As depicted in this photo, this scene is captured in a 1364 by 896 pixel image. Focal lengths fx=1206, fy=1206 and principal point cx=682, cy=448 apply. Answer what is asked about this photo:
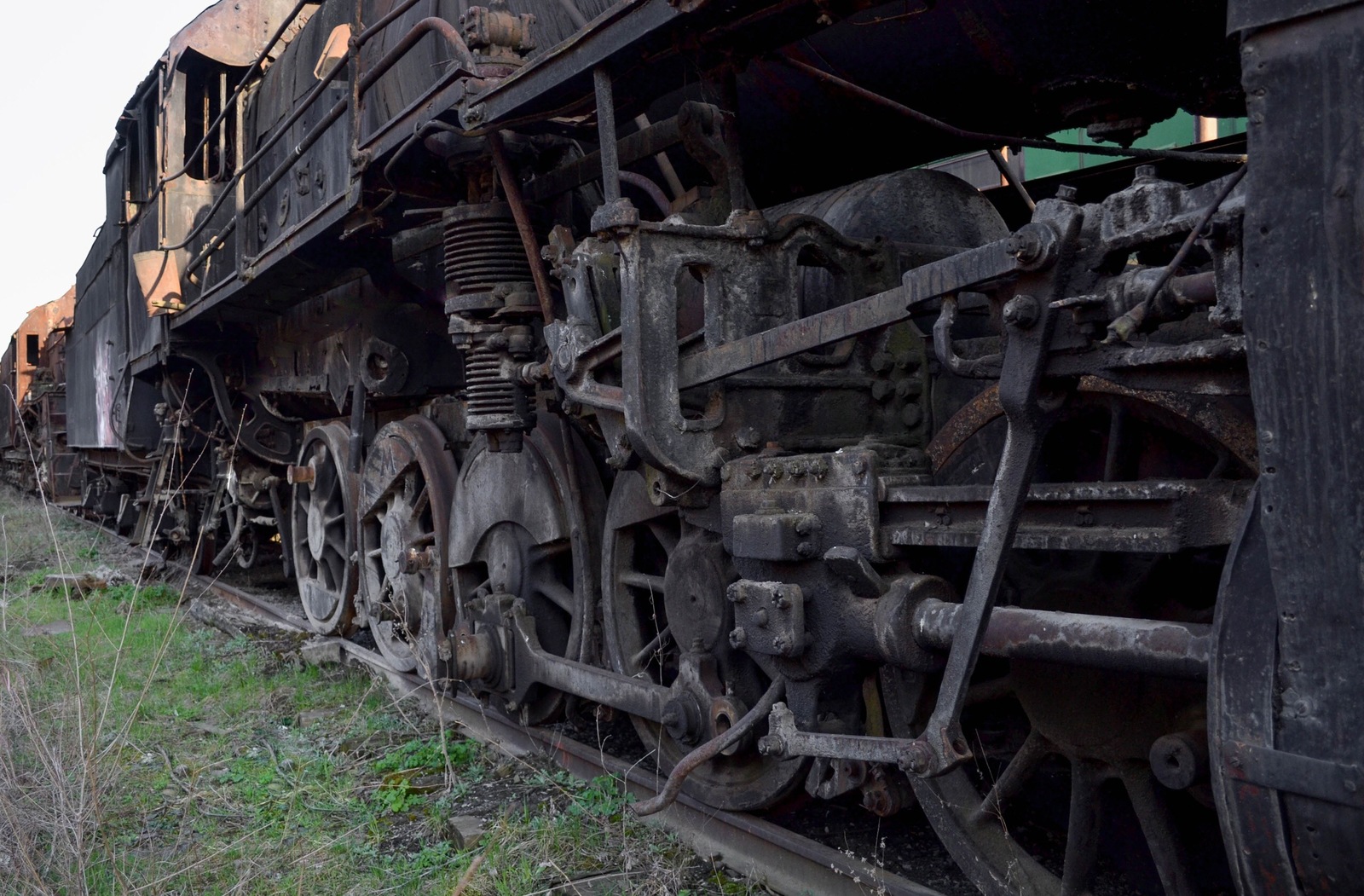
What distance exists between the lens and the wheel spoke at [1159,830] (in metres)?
2.50

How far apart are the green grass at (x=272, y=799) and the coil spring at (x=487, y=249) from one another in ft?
5.39

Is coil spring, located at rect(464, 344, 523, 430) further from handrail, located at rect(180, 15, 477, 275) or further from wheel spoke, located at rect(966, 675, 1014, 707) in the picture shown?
wheel spoke, located at rect(966, 675, 1014, 707)

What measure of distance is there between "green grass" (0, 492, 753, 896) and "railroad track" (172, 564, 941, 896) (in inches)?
2.9

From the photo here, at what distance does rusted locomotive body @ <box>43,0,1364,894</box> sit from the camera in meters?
1.76

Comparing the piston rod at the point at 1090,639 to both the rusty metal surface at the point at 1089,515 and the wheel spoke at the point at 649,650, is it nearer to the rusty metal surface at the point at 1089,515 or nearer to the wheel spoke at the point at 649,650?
the rusty metal surface at the point at 1089,515

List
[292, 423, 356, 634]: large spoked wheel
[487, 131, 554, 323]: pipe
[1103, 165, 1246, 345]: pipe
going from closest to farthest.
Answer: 1. [1103, 165, 1246, 345]: pipe
2. [487, 131, 554, 323]: pipe
3. [292, 423, 356, 634]: large spoked wheel

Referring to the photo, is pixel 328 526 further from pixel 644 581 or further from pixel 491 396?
pixel 644 581

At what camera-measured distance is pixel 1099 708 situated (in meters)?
2.65

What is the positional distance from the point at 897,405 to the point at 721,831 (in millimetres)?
1350

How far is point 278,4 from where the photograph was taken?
827cm

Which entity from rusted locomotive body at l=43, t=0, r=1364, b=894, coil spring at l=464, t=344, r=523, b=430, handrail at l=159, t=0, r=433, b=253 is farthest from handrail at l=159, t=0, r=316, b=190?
coil spring at l=464, t=344, r=523, b=430

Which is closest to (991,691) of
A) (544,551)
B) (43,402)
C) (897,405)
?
(897,405)

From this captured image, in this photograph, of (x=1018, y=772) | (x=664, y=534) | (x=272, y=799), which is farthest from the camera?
(x=272, y=799)

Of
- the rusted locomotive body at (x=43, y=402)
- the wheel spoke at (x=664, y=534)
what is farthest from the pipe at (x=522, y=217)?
the rusted locomotive body at (x=43, y=402)
